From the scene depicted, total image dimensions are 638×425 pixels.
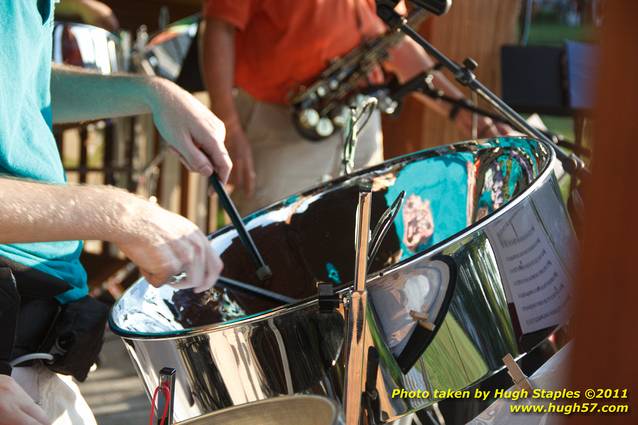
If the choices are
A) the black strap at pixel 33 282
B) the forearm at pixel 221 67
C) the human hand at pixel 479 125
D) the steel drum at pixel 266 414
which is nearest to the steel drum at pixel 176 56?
the forearm at pixel 221 67

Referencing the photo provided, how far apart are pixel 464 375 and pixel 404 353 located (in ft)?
0.25

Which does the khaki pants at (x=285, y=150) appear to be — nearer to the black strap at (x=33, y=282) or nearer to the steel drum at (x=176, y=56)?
the steel drum at (x=176, y=56)

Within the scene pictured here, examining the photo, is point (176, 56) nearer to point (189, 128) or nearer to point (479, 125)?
point (479, 125)

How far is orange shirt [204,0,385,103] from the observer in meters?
2.15

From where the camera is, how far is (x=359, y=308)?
78 centimetres

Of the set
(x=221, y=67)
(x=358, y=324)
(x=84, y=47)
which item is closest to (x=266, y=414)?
(x=358, y=324)

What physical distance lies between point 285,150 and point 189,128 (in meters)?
1.33

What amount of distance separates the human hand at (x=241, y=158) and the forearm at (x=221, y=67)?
0.05 meters

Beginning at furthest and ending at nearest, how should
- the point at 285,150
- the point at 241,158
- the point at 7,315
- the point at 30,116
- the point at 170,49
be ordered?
the point at 170,49, the point at 285,150, the point at 241,158, the point at 30,116, the point at 7,315

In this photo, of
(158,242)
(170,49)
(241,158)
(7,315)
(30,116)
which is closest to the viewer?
(158,242)

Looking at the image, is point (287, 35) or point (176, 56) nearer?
point (287, 35)

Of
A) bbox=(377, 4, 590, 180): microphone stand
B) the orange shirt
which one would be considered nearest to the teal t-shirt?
bbox=(377, 4, 590, 180): microphone stand

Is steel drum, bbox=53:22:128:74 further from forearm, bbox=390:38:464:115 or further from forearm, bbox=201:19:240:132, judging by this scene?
forearm, bbox=390:38:464:115

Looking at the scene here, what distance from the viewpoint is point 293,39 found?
218cm
